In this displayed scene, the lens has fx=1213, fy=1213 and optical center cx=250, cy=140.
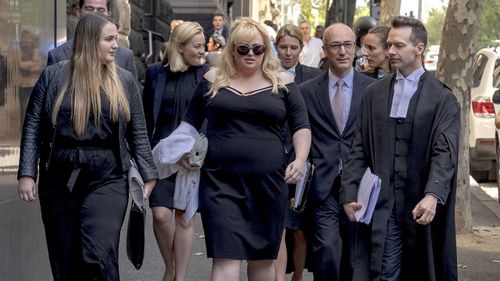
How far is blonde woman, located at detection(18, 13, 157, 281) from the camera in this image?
636 centimetres

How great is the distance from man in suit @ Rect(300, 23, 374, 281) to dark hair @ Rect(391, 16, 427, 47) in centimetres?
121

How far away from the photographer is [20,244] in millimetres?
7766

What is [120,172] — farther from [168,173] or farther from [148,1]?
[148,1]

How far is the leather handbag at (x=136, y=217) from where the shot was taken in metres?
6.57

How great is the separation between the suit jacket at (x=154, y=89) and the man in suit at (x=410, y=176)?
2.33 metres

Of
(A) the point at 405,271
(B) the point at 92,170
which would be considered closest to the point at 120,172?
(B) the point at 92,170

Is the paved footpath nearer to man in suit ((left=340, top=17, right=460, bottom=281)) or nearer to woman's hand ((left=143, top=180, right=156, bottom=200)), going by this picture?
woman's hand ((left=143, top=180, right=156, bottom=200))

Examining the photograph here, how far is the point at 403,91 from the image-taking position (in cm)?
664

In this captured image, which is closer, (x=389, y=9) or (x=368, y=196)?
(x=368, y=196)

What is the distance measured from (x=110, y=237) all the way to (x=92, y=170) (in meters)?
0.37

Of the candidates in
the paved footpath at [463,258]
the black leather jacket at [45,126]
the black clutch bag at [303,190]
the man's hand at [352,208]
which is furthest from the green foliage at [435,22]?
the black leather jacket at [45,126]

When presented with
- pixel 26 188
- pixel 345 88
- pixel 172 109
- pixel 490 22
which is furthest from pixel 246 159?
pixel 490 22

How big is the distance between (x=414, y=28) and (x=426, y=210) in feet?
3.56

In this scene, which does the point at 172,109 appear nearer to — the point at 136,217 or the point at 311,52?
the point at 136,217
